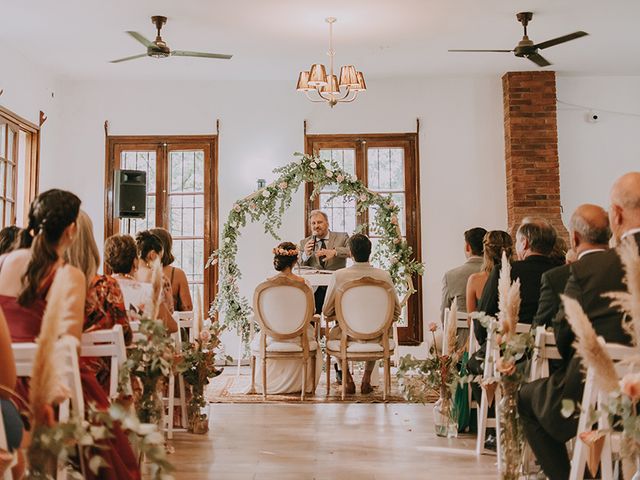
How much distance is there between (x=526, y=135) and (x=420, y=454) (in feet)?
18.4

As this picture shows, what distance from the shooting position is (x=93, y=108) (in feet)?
29.7

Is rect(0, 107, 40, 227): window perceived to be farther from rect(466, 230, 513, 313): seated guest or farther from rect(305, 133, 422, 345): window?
rect(466, 230, 513, 313): seated guest

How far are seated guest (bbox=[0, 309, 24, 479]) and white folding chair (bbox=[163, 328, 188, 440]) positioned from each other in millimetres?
2562

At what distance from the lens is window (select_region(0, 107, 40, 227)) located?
24.9 feet

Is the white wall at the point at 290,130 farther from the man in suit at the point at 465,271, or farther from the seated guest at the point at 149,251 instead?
the seated guest at the point at 149,251

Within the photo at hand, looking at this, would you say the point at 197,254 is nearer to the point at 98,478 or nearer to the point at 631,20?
the point at 631,20

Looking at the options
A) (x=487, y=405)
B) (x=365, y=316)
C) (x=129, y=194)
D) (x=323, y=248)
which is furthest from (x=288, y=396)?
(x=129, y=194)

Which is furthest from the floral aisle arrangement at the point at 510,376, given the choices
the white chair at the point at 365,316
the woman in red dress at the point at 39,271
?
the white chair at the point at 365,316

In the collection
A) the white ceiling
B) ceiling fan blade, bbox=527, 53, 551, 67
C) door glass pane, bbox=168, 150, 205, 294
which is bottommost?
door glass pane, bbox=168, 150, 205, 294

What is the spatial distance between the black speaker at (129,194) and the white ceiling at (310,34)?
4.47 ft

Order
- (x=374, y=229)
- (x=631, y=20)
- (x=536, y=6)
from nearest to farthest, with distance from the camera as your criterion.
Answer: (x=536, y=6)
(x=631, y=20)
(x=374, y=229)

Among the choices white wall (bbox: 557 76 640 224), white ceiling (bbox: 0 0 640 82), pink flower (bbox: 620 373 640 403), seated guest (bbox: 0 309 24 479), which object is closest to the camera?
pink flower (bbox: 620 373 640 403)

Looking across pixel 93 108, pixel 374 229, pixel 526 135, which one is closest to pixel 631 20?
pixel 526 135

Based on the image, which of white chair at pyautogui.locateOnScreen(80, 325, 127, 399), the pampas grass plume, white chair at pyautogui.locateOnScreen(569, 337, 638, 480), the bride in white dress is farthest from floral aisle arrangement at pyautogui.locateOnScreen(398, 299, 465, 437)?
the pampas grass plume
